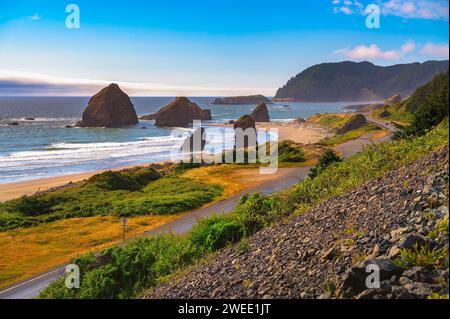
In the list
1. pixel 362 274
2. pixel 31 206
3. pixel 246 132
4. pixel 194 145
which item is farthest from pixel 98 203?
pixel 246 132

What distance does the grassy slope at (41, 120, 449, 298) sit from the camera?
48.1 feet

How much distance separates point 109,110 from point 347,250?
139101mm

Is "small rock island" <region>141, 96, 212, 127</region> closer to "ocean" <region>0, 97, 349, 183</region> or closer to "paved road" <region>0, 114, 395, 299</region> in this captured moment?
"ocean" <region>0, 97, 349, 183</region>

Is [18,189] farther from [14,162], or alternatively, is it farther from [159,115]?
[159,115]

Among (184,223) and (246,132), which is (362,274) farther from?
(246,132)

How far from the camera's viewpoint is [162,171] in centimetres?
5772

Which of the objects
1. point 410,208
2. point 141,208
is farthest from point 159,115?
point 410,208

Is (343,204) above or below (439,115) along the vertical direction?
below

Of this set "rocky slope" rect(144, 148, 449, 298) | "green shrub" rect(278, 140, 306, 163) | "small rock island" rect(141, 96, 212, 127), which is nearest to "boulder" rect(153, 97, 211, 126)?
"small rock island" rect(141, 96, 212, 127)

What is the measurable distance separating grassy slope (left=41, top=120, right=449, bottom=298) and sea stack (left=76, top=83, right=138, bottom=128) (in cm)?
12469

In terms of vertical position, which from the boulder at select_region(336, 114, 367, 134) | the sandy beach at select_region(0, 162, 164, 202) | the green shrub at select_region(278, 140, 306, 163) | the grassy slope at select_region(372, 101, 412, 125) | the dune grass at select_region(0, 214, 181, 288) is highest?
the grassy slope at select_region(372, 101, 412, 125)

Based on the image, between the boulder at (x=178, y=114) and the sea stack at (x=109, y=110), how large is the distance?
1049cm
